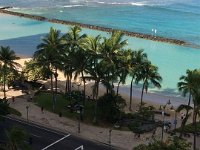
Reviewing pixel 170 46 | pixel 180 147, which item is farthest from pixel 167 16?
pixel 180 147

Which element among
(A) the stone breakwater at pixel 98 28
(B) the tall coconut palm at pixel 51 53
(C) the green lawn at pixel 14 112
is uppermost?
(B) the tall coconut palm at pixel 51 53

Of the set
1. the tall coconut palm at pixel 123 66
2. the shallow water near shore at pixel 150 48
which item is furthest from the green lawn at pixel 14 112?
the shallow water near shore at pixel 150 48

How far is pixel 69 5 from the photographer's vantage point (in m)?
192

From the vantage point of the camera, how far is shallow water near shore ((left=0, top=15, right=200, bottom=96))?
9544cm

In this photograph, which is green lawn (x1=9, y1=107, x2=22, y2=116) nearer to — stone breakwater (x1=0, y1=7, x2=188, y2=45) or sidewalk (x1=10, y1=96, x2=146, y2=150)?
sidewalk (x1=10, y1=96, x2=146, y2=150)

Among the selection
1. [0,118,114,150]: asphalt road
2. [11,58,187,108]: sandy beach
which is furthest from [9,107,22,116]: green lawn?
[11,58,187,108]: sandy beach

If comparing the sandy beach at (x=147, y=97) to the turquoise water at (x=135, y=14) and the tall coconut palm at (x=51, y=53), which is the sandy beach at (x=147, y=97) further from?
the turquoise water at (x=135, y=14)

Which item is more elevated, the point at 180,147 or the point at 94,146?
the point at 180,147

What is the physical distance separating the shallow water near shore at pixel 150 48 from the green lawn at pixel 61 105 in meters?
20.9

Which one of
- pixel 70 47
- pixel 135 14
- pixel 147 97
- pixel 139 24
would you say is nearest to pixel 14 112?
pixel 70 47

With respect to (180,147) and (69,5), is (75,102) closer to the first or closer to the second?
(180,147)

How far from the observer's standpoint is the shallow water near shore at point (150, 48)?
95438mm

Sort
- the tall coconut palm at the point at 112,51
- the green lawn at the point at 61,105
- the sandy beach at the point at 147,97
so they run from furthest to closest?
the sandy beach at the point at 147,97, the green lawn at the point at 61,105, the tall coconut palm at the point at 112,51

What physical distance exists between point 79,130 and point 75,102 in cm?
1102
